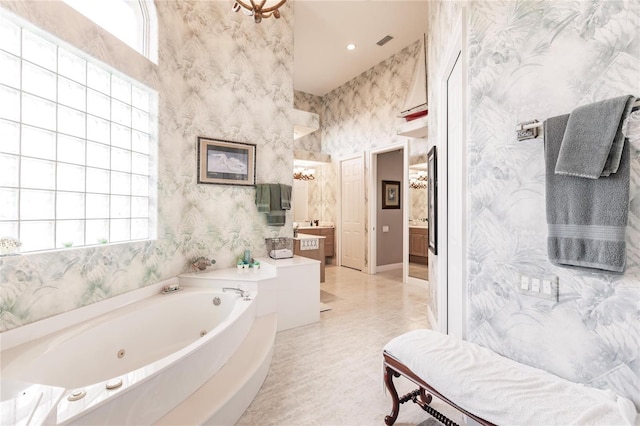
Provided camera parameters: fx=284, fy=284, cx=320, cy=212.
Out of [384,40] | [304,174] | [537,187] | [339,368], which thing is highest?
[384,40]

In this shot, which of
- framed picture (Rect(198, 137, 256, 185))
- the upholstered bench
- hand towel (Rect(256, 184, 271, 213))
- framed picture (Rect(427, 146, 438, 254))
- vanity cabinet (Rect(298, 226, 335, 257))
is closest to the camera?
the upholstered bench

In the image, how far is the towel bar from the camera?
142 centimetres

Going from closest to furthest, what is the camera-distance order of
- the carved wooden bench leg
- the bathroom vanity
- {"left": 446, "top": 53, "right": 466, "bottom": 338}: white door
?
the carved wooden bench leg < {"left": 446, "top": 53, "right": 466, "bottom": 338}: white door < the bathroom vanity

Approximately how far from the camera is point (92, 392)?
121 centimetres

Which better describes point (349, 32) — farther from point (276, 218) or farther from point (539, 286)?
point (539, 286)

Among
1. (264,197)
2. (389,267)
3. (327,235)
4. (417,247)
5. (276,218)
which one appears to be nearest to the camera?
(264,197)

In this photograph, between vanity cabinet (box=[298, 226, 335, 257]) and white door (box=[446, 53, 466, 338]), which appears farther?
vanity cabinet (box=[298, 226, 335, 257])

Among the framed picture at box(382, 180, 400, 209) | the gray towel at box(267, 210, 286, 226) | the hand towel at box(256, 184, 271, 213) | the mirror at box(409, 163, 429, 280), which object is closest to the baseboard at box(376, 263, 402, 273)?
the mirror at box(409, 163, 429, 280)

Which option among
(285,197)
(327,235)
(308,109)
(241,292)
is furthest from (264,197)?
(308,109)

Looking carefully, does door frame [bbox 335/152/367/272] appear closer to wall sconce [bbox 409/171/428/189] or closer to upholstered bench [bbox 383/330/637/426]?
wall sconce [bbox 409/171/428/189]

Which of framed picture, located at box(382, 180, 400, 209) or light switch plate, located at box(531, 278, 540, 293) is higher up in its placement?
framed picture, located at box(382, 180, 400, 209)

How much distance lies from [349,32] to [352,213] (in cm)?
328

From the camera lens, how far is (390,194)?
5.99 metres

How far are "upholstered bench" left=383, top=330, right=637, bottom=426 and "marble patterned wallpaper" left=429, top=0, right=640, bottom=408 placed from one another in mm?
143
